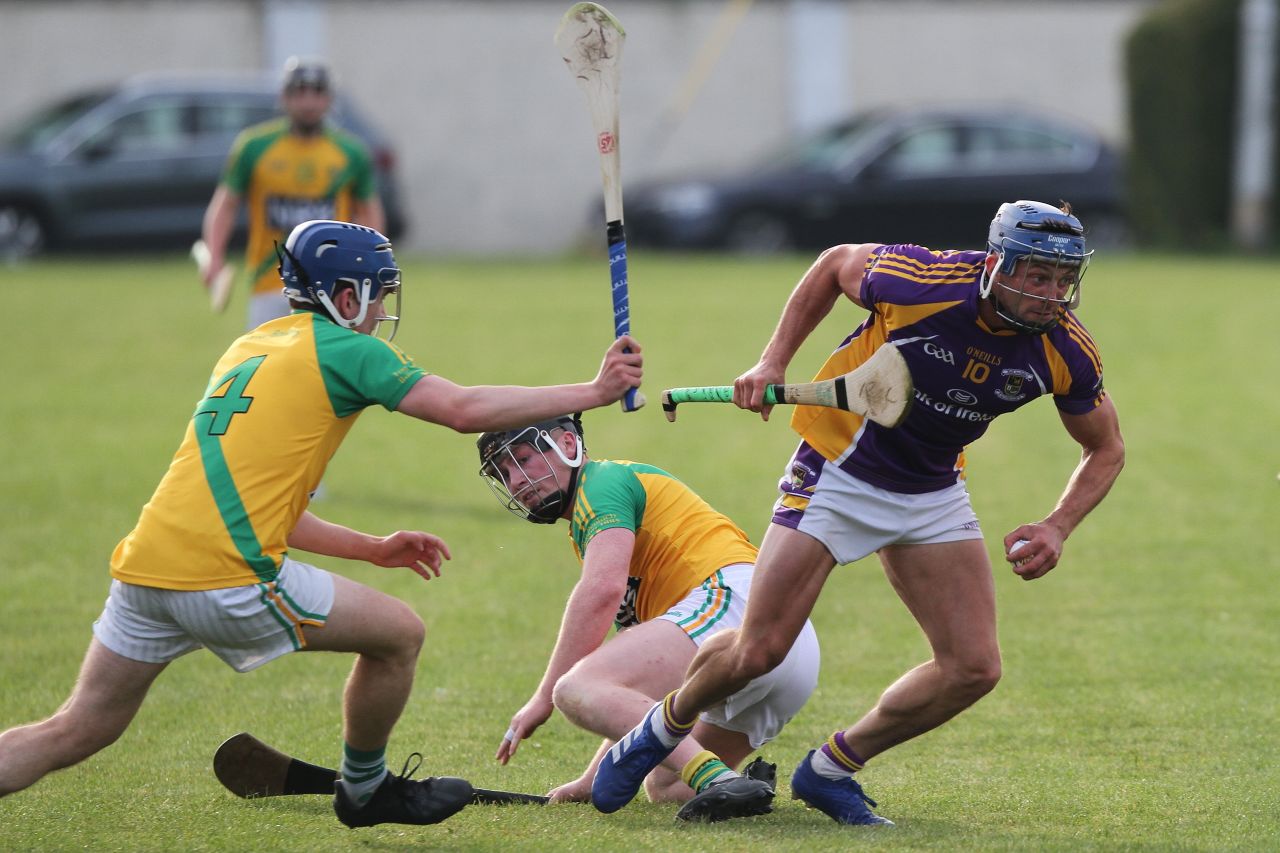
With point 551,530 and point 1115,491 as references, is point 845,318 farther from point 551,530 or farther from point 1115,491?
point 551,530

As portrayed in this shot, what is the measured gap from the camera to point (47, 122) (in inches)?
878

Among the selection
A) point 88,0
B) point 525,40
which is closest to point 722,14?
point 525,40

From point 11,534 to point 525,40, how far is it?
19838mm

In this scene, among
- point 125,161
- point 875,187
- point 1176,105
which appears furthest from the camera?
point 1176,105

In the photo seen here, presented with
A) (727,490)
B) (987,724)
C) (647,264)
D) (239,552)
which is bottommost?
(647,264)

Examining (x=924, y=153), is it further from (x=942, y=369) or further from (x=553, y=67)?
(x=942, y=369)

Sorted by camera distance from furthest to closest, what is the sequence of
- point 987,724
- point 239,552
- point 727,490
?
1. point 727,490
2. point 987,724
3. point 239,552

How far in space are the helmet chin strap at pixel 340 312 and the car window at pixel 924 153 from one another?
1883cm

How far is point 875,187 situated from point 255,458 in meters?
18.9

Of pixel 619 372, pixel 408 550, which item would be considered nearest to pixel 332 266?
pixel 619 372

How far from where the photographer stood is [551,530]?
10219mm

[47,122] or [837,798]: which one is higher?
[837,798]

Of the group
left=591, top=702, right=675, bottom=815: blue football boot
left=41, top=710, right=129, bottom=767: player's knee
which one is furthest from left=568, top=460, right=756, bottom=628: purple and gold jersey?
left=41, top=710, right=129, bottom=767: player's knee

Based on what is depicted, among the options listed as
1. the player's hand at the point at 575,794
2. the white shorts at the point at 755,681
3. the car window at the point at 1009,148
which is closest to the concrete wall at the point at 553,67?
the car window at the point at 1009,148
